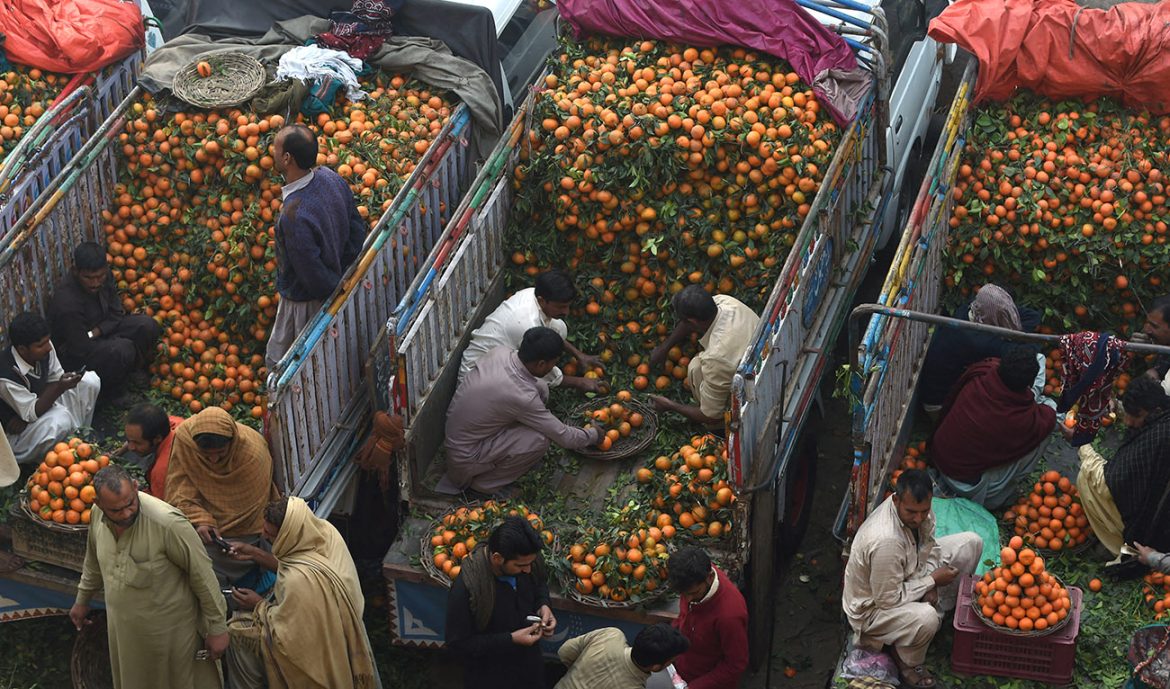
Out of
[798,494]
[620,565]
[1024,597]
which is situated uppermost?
[1024,597]

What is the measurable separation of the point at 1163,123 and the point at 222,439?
518 centimetres

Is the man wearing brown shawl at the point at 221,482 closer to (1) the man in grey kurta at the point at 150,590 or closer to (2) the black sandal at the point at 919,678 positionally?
(1) the man in grey kurta at the point at 150,590

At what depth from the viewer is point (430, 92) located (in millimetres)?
10055

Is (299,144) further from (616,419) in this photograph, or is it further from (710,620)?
(710,620)

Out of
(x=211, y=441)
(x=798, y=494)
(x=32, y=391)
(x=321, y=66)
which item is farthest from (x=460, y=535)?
(x=321, y=66)

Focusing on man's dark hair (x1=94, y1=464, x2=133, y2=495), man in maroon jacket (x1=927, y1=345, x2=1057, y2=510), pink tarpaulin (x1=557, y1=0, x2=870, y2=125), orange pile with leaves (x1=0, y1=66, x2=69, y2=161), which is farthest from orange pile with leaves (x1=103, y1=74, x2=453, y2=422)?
man in maroon jacket (x1=927, y1=345, x2=1057, y2=510)

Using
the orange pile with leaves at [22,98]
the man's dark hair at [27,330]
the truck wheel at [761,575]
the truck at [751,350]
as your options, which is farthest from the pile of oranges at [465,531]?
the orange pile with leaves at [22,98]

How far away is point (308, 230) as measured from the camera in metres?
8.70

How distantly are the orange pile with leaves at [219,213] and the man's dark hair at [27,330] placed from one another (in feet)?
3.23

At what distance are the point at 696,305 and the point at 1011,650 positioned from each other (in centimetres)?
235

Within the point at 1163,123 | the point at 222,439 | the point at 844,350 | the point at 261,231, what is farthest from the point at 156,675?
the point at 1163,123

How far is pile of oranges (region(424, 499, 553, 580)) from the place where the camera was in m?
8.27

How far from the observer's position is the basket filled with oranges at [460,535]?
826 cm

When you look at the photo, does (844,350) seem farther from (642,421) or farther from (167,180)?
(167,180)
